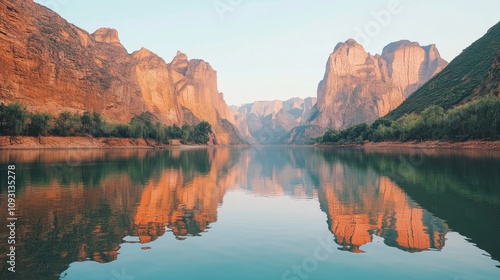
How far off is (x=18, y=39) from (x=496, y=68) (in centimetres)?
14842

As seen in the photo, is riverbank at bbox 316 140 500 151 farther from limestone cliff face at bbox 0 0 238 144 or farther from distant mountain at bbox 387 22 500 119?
limestone cliff face at bbox 0 0 238 144

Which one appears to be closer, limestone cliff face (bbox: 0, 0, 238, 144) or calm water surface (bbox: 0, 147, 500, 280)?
calm water surface (bbox: 0, 147, 500, 280)

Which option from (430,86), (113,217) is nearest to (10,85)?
(113,217)

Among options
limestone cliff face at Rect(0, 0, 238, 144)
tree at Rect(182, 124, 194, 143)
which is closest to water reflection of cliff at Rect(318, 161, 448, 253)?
limestone cliff face at Rect(0, 0, 238, 144)

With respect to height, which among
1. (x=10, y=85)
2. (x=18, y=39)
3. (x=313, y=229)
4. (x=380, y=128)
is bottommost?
(x=313, y=229)

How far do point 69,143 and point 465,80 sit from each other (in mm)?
137545

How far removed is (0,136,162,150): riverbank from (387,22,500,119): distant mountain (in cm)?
11322

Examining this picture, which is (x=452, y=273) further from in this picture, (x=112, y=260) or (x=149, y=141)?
(x=149, y=141)

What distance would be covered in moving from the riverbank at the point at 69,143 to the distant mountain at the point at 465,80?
371ft

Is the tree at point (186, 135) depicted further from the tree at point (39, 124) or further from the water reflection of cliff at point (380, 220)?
the water reflection of cliff at point (380, 220)

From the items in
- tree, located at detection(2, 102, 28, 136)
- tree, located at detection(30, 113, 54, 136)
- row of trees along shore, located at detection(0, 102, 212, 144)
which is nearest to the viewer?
tree, located at detection(2, 102, 28, 136)

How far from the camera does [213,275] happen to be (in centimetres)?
1019

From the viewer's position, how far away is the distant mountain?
99.8 meters

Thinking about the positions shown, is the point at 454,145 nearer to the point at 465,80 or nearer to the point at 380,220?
the point at 465,80
